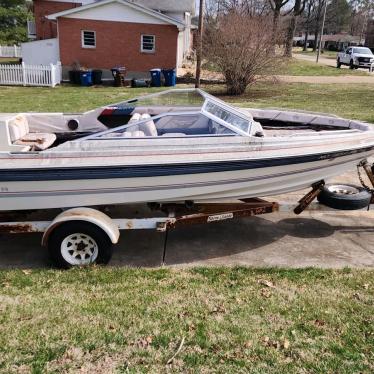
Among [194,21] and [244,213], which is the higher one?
[194,21]

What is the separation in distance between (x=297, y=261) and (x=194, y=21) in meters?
44.5

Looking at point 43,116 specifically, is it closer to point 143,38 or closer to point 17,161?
point 17,161

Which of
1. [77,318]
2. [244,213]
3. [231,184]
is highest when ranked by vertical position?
[231,184]

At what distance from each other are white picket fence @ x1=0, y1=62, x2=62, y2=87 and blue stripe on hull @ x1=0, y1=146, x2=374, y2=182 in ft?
59.0

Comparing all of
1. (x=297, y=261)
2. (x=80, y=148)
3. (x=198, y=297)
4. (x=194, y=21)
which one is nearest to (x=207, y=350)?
(x=198, y=297)

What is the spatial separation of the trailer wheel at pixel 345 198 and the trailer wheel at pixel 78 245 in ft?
8.26

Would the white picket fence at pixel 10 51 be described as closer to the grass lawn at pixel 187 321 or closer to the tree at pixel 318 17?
the grass lawn at pixel 187 321

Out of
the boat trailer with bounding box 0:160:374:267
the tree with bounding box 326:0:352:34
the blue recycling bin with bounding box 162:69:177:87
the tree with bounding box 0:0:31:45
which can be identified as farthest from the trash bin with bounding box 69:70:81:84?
the tree with bounding box 326:0:352:34

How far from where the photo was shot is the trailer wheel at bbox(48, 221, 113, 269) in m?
4.61

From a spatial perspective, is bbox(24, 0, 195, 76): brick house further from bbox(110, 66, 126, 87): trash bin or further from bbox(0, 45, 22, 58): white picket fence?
bbox(0, 45, 22, 58): white picket fence

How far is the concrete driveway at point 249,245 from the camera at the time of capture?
4.98 metres

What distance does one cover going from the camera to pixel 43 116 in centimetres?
613

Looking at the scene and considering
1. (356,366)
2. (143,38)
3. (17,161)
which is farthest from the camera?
(143,38)

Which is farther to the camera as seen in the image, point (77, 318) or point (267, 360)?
point (77, 318)
